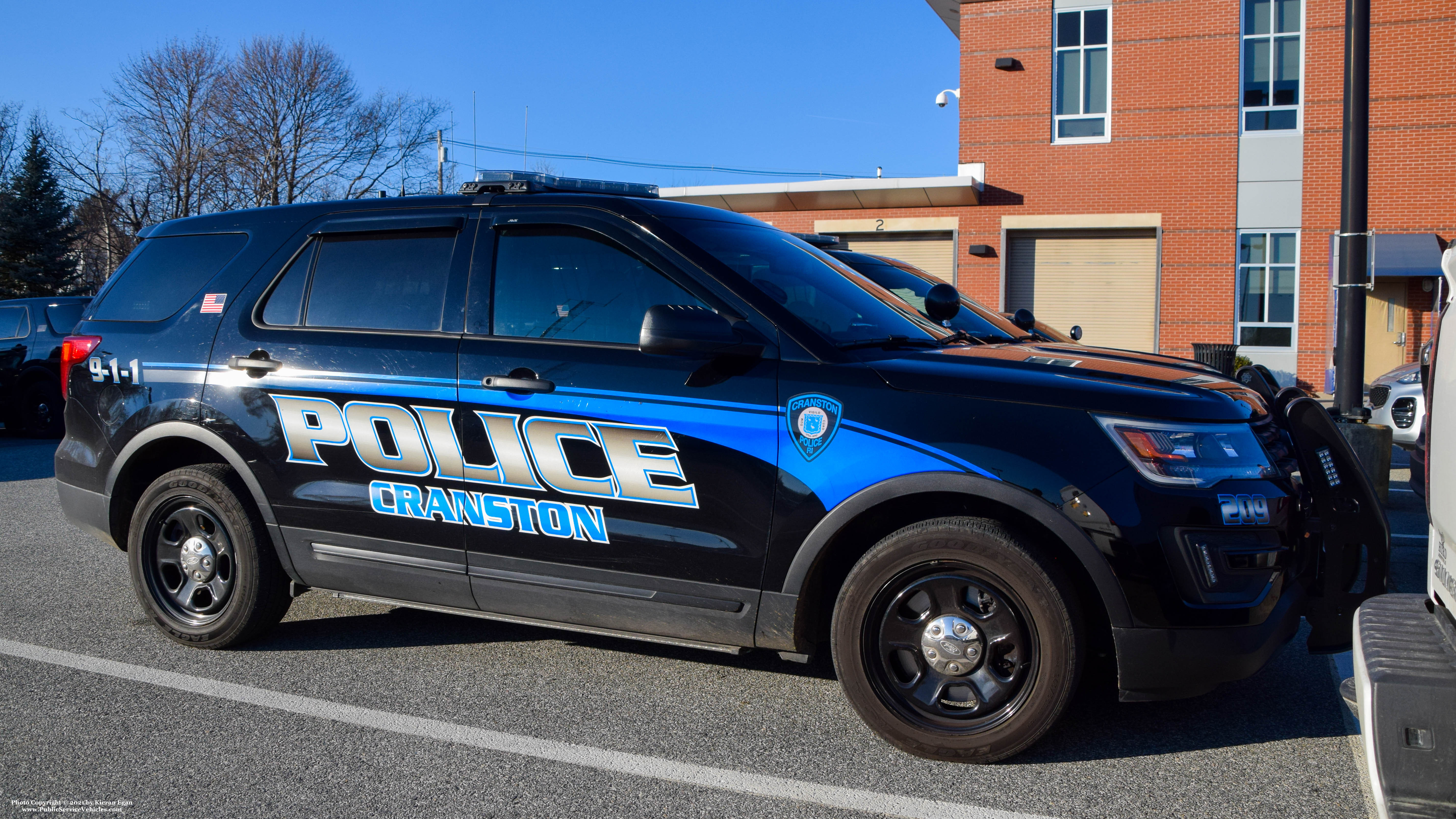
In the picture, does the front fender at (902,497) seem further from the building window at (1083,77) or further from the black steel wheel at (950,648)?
the building window at (1083,77)

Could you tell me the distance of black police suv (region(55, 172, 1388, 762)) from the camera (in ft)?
10.6

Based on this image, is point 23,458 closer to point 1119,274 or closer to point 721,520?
point 721,520

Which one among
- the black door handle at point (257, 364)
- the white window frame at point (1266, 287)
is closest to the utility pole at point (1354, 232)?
the black door handle at point (257, 364)

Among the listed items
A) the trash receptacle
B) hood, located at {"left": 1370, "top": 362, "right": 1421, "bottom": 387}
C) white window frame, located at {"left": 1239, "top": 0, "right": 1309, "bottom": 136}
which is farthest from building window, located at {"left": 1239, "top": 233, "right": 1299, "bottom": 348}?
hood, located at {"left": 1370, "top": 362, "right": 1421, "bottom": 387}

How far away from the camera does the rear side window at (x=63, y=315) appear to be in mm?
14391

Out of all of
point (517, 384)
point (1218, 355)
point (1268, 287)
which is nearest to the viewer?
point (517, 384)

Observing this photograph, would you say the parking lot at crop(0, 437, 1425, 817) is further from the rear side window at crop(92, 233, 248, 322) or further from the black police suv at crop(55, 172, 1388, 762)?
the rear side window at crop(92, 233, 248, 322)

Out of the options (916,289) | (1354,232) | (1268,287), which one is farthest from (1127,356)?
(1268,287)

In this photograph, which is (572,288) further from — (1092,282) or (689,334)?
(1092,282)

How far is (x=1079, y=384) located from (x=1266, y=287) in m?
20.3

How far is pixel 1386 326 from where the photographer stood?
20250mm

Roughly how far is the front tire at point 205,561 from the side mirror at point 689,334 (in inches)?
82.4

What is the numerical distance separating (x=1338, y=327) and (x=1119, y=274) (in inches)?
531

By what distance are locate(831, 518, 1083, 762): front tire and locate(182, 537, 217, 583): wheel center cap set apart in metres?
2.81
